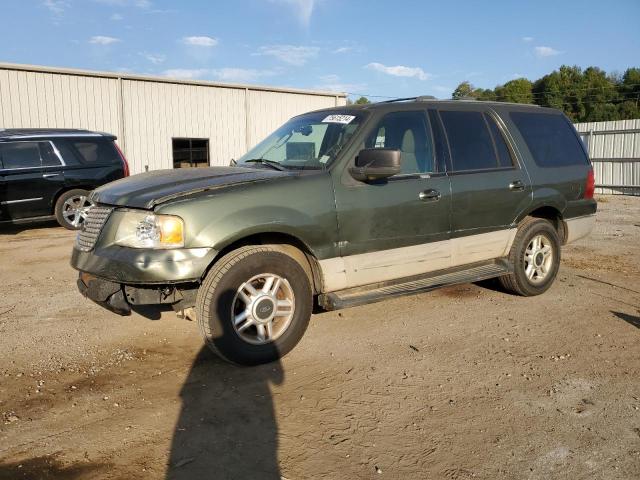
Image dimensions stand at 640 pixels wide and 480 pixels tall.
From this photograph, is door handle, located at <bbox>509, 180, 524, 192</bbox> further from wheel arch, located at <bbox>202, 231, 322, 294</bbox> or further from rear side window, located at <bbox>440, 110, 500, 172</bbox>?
wheel arch, located at <bbox>202, 231, 322, 294</bbox>

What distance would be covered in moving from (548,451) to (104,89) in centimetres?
1589

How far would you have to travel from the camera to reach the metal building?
48.2 ft

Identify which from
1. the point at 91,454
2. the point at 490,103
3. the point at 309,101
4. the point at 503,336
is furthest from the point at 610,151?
the point at 91,454

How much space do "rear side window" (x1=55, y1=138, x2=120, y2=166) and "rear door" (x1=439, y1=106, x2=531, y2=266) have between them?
8.00 m

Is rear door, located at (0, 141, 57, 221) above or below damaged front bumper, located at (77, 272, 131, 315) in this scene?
above

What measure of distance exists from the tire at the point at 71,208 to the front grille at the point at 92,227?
22.1 feet

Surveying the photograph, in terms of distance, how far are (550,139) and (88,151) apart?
861 cm

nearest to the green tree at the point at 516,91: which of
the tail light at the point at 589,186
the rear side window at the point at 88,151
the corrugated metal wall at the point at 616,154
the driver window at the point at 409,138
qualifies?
the corrugated metal wall at the point at 616,154

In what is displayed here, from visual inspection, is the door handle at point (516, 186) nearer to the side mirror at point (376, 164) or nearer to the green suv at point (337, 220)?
the green suv at point (337, 220)

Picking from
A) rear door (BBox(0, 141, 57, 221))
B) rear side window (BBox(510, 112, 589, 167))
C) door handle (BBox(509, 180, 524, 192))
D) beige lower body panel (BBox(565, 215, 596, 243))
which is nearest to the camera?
door handle (BBox(509, 180, 524, 192))

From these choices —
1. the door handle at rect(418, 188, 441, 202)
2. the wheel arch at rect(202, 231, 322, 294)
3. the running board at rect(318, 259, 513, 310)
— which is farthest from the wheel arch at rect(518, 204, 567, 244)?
the wheel arch at rect(202, 231, 322, 294)

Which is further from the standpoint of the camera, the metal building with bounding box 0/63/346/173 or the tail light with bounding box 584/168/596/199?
the metal building with bounding box 0/63/346/173

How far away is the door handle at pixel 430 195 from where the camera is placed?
15.5ft

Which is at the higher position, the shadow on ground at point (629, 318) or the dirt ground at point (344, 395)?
the shadow on ground at point (629, 318)
